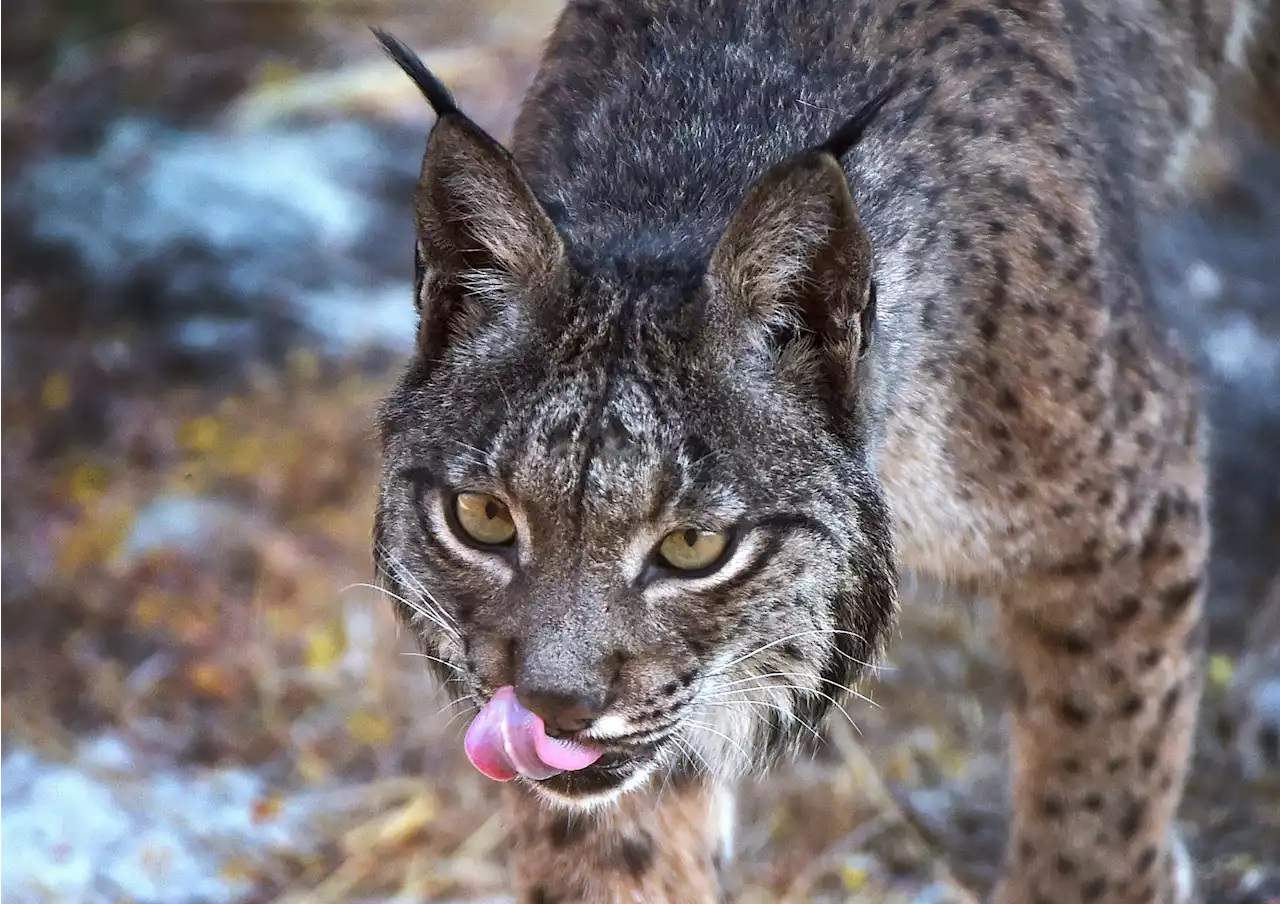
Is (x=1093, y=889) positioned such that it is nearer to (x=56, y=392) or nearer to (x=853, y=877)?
(x=853, y=877)

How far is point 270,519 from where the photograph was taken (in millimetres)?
4676

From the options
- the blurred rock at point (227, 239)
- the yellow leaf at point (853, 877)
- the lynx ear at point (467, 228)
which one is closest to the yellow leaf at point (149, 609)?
the blurred rock at point (227, 239)

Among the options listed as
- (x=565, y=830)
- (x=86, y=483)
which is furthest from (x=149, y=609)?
(x=565, y=830)

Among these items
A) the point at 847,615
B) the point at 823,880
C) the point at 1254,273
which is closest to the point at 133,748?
the point at 823,880

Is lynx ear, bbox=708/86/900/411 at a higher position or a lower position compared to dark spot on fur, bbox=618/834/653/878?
higher

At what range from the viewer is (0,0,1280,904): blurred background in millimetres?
3662

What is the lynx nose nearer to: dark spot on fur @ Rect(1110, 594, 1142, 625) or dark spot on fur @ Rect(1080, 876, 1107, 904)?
dark spot on fur @ Rect(1110, 594, 1142, 625)

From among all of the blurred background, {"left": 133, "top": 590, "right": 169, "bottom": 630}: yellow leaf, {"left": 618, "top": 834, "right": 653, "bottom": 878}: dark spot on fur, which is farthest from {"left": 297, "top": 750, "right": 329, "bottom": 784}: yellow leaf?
{"left": 618, "top": 834, "right": 653, "bottom": 878}: dark spot on fur

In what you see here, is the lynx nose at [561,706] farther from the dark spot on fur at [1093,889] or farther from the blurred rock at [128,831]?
the blurred rock at [128,831]

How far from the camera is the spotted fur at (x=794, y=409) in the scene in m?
2.21

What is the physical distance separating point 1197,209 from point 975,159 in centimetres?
277

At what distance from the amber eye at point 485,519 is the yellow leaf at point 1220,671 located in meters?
2.30

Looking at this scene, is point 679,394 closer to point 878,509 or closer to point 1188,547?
point 878,509

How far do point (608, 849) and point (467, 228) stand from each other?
0.99 m
